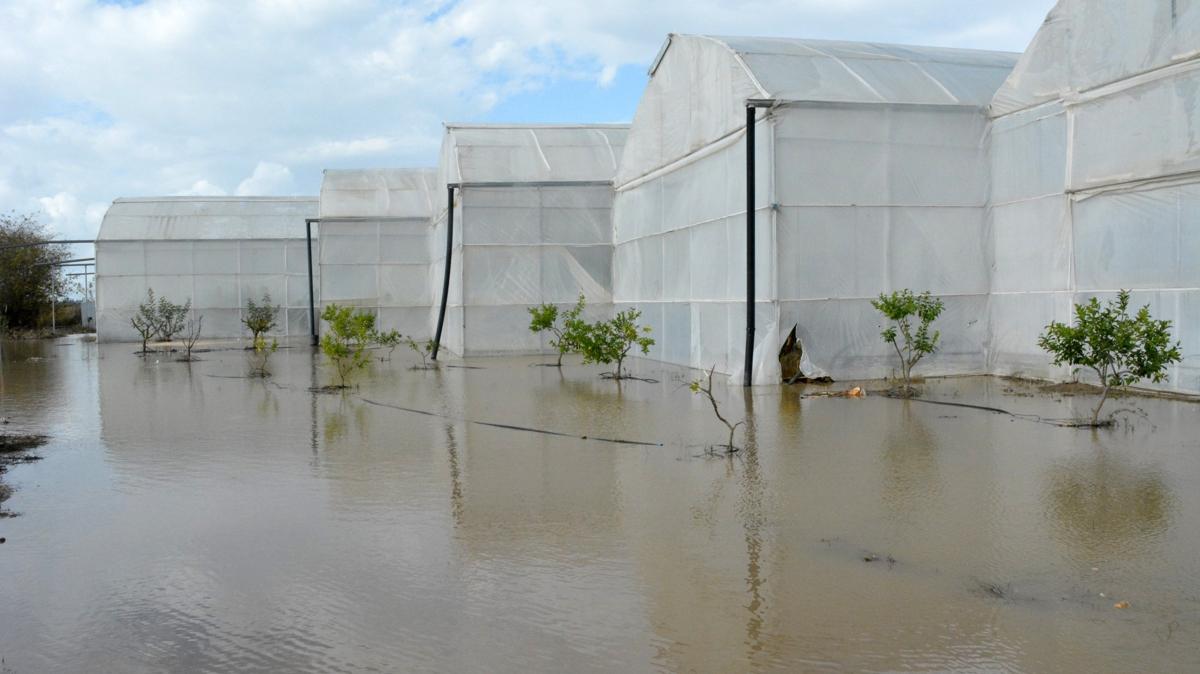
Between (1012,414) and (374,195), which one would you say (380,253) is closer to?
(374,195)

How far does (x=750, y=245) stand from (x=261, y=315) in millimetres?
20585

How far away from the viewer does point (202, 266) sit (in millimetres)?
31547

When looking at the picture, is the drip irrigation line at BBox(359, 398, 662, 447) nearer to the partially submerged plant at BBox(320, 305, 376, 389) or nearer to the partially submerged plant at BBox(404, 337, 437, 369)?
the partially submerged plant at BBox(320, 305, 376, 389)

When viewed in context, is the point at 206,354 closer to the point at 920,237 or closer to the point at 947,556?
the point at 920,237

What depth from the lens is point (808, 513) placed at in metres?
6.27

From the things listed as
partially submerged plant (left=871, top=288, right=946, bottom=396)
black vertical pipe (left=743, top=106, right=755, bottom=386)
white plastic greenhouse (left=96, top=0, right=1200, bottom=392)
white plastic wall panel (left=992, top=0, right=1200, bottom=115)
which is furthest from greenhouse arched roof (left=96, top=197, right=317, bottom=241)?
white plastic wall panel (left=992, top=0, right=1200, bottom=115)

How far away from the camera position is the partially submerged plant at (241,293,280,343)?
2746cm

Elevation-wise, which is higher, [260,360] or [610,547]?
[260,360]

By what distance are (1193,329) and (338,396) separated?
1087cm

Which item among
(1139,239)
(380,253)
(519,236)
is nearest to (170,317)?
(380,253)

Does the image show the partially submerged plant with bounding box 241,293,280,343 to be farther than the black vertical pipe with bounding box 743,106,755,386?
Yes

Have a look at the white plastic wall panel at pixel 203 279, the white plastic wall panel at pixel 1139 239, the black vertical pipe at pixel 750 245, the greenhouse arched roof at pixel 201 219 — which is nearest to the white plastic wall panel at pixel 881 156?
the black vertical pipe at pixel 750 245

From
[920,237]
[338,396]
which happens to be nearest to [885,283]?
[920,237]

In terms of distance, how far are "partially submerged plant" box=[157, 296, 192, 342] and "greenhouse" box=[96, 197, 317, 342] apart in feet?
2.57
